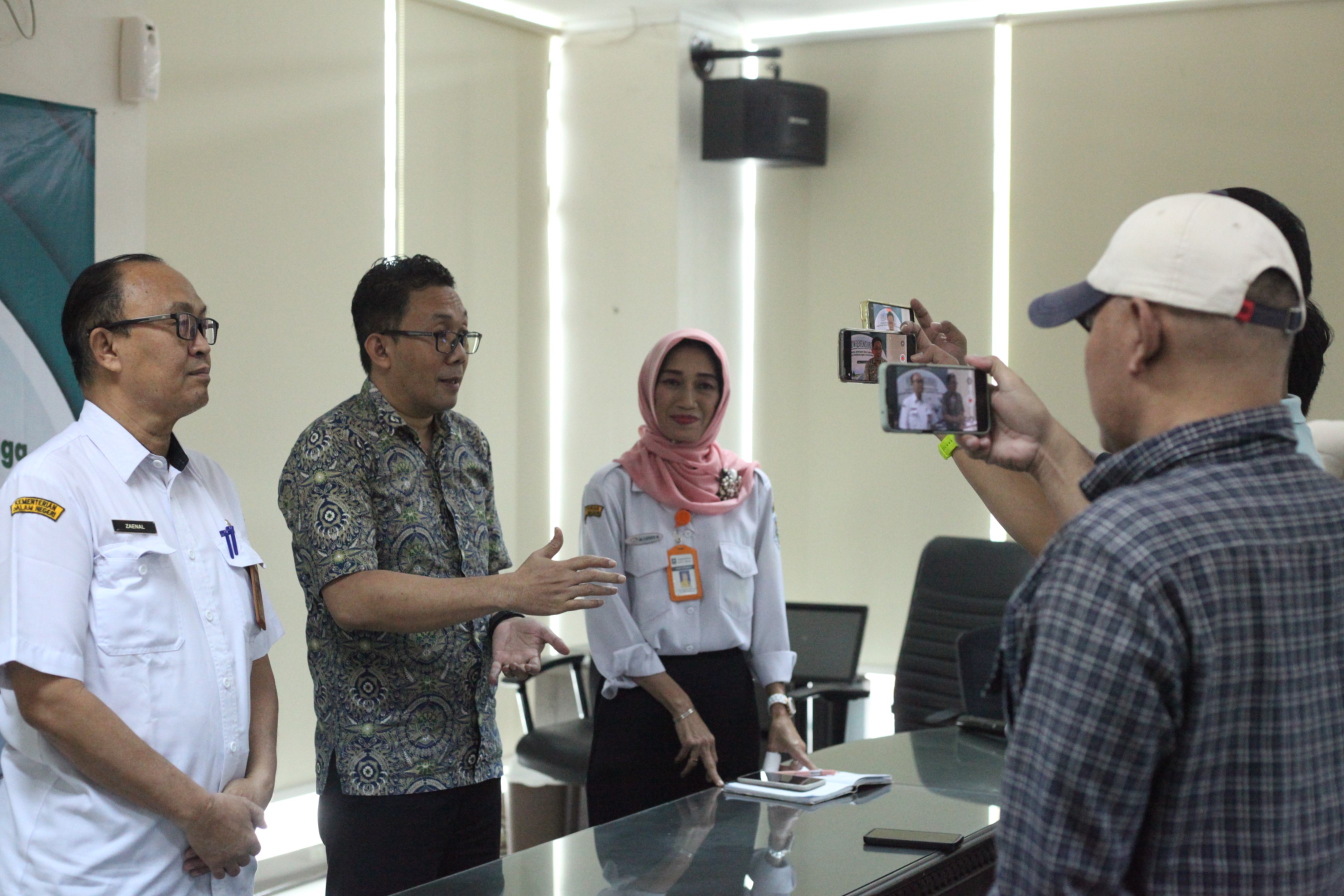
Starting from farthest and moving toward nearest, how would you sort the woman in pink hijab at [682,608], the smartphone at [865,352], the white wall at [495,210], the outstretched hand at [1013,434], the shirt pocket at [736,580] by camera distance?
the white wall at [495,210] → the shirt pocket at [736,580] → the woman in pink hijab at [682,608] → the smartphone at [865,352] → the outstretched hand at [1013,434]

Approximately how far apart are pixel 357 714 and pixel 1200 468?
161 cm

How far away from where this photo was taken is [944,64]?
4.92 metres

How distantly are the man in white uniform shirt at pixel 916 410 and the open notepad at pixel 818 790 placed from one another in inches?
46.2

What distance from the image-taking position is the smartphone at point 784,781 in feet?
8.44

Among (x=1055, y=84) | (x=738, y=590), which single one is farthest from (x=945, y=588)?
(x=1055, y=84)

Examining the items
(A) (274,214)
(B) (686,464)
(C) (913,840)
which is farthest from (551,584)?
(A) (274,214)

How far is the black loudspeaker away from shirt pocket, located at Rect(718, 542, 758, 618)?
7.14 feet

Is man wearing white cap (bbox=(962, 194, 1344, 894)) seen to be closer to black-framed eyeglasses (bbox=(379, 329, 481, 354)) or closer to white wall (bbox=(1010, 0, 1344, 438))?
black-framed eyeglasses (bbox=(379, 329, 481, 354))

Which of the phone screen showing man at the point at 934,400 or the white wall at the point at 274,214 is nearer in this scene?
the phone screen showing man at the point at 934,400

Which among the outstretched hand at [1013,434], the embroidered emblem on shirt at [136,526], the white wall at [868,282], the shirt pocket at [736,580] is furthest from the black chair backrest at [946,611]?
the embroidered emblem on shirt at [136,526]

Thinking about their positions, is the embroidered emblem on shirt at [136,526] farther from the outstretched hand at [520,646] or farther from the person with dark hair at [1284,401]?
the person with dark hair at [1284,401]

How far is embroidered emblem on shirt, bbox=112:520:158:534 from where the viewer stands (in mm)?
1899

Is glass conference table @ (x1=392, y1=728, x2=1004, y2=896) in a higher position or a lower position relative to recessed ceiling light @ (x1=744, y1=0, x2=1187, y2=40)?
lower

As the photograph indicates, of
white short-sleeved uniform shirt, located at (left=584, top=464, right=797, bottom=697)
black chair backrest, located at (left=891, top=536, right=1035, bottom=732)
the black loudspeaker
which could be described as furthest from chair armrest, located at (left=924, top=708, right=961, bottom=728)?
the black loudspeaker
